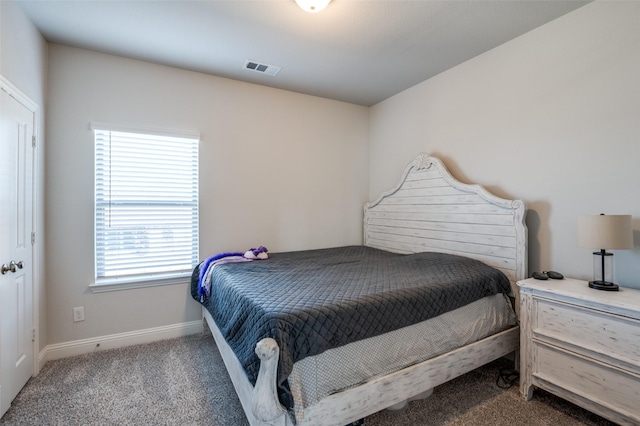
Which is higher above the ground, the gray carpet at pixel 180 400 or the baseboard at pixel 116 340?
the baseboard at pixel 116 340

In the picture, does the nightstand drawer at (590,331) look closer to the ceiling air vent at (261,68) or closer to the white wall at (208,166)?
the white wall at (208,166)

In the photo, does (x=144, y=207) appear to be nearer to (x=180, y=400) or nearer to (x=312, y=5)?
(x=180, y=400)

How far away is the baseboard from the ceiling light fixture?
9.27 feet

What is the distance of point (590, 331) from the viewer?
1.64 metres

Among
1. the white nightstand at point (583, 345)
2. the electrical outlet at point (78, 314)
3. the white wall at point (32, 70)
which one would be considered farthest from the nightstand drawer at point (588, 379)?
the white wall at point (32, 70)

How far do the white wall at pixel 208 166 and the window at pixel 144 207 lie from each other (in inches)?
3.5

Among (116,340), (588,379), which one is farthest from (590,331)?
(116,340)

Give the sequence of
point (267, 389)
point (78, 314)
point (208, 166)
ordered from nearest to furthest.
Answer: point (267, 389)
point (78, 314)
point (208, 166)

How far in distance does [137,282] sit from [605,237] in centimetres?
347

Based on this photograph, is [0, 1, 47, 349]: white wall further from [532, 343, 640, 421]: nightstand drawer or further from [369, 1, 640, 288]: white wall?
[532, 343, 640, 421]: nightstand drawer

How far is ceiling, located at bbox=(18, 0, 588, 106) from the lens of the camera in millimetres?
1952

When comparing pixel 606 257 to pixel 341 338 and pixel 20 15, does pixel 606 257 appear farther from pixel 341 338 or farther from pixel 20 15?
pixel 20 15

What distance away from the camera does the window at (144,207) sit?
255 cm

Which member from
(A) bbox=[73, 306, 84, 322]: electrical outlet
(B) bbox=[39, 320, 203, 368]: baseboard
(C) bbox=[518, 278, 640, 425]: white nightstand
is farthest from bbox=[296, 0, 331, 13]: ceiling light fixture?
(A) bbox=[73, 306, 84, 322]: electrical outlet
